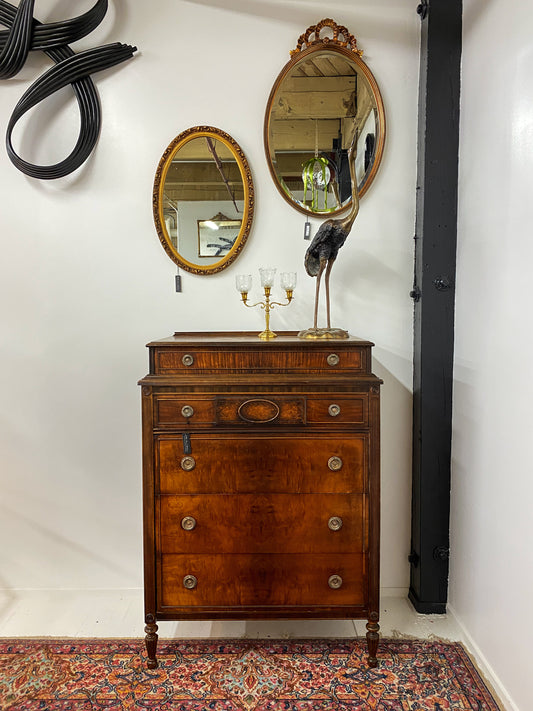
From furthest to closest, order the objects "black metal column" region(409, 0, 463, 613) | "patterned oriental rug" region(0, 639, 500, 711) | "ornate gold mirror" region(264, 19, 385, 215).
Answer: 1. "ornate gold mirror" region(264, 19, 385, 215)
2. "black metal column" region(409, 0, 463, 613)
3. "patterned oriental rug" region(0, 639, 500, 711)

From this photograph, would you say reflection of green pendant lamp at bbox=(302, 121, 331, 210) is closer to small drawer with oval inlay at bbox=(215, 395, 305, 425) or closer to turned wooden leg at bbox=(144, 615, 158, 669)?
small drawer with oval inlay at bbox=(215, 395, 305, 425)

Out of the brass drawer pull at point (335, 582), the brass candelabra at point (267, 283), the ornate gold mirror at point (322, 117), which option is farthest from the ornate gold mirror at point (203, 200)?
the brass drawer pull at point (335, 582)

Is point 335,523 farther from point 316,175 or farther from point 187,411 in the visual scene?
point 316,175


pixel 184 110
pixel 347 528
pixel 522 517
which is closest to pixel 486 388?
pixel 522 517

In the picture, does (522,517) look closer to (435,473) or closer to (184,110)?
(435,473)

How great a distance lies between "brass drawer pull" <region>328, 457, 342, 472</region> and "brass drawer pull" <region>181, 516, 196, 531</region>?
1.84 feet

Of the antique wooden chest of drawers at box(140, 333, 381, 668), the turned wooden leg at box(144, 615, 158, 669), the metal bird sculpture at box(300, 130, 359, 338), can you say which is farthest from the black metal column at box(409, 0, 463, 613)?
the turned wooden leg at box(144, 615, 158, 669)

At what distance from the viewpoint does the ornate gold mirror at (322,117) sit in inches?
88.0

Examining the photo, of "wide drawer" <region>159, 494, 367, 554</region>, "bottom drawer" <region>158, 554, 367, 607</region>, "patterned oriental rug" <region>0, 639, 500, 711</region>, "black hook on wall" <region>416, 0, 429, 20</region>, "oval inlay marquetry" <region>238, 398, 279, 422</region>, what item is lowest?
"patterned oriental rug" <region>0, 639, 500, 711</region>

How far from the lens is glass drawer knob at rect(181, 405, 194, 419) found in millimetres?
1771

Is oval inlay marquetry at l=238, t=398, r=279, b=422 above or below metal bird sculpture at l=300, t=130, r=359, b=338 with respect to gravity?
below

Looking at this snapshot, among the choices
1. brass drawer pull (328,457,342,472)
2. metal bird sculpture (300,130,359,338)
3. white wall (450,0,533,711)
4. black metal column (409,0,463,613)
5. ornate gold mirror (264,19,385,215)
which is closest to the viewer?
white wall (450,0,533,711)

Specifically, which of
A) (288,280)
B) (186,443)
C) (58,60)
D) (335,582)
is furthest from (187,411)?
(58,60)

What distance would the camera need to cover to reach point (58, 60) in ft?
7.25
